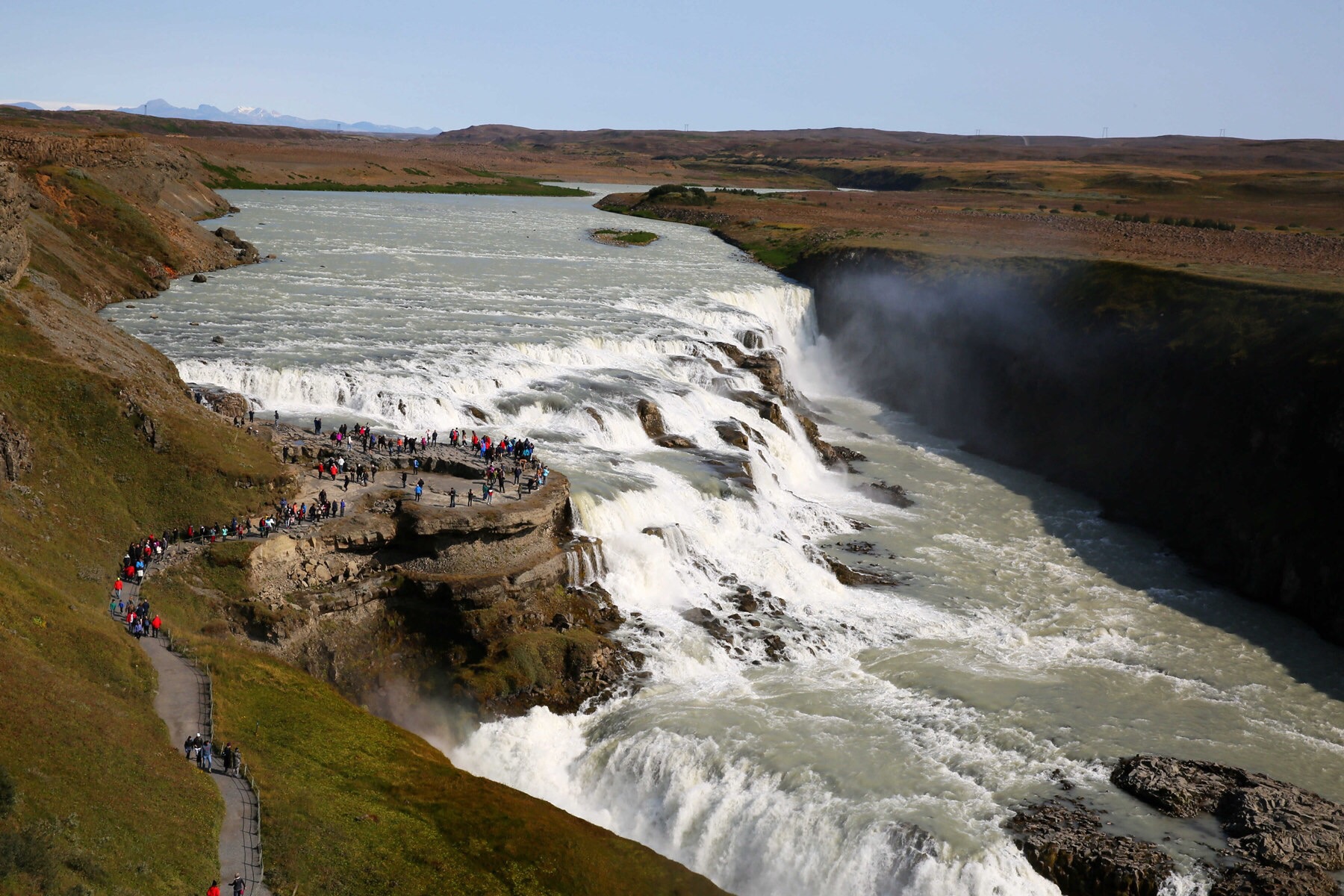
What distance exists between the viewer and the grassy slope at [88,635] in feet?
58.5

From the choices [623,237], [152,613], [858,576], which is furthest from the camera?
[623,237]

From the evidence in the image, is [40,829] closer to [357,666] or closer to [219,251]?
[357,666]

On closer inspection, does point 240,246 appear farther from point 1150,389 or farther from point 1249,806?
point 1249,806

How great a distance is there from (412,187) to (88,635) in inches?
4939

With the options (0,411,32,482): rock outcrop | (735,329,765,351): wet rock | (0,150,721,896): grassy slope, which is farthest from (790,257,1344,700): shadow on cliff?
(0,411,32,482): rock outcrop

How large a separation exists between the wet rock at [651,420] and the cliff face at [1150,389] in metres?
21.5

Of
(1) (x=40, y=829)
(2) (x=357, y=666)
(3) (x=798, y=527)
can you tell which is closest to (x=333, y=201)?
(3) (x=798, y=527)

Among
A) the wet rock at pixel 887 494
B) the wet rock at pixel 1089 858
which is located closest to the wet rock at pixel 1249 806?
the wet rock at pixel 1089 858

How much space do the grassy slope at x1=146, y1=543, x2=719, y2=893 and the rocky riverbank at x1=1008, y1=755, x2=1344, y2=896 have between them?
7.96m

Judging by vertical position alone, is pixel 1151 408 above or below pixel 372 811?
above

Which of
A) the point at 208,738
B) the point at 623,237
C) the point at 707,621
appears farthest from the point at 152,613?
the point at 623,237

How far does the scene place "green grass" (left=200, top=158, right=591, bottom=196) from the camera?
119 meters

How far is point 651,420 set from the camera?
45938mm

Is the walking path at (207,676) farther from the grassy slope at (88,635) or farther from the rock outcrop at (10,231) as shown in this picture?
the rock outcrop at (10,231)
